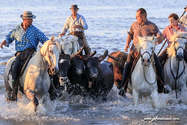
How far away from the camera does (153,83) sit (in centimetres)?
811

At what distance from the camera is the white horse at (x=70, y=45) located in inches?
411

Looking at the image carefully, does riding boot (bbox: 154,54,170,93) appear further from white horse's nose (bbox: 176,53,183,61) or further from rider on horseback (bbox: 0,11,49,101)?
rider on horseback (bbox: 0,11,49,101)

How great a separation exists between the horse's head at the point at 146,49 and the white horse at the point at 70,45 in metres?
3.09

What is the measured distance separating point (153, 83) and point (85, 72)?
6.66 ft

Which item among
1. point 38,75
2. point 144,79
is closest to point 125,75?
point 144,79

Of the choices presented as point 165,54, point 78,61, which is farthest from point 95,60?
point 165,54

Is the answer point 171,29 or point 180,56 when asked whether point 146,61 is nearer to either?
point 180,56

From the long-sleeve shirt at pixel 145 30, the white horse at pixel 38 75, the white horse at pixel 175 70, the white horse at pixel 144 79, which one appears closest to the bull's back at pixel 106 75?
the white horse at pixel 144 79

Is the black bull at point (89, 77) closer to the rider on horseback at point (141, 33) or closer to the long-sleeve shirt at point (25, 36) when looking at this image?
the rider on horseback at point (141, 33)

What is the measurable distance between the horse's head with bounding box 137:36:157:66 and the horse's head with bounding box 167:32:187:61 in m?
0.78

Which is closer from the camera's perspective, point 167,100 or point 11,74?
point 11,74

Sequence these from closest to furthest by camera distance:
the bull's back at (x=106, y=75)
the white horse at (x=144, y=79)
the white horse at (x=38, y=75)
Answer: the white horse at (x=38, y=75), the white horse at (x=144, y=79), the bull's back at (x=106, y=75)

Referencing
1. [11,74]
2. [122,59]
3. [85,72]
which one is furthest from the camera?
[122,59]

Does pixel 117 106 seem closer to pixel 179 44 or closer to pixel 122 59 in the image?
pixel 122 59
